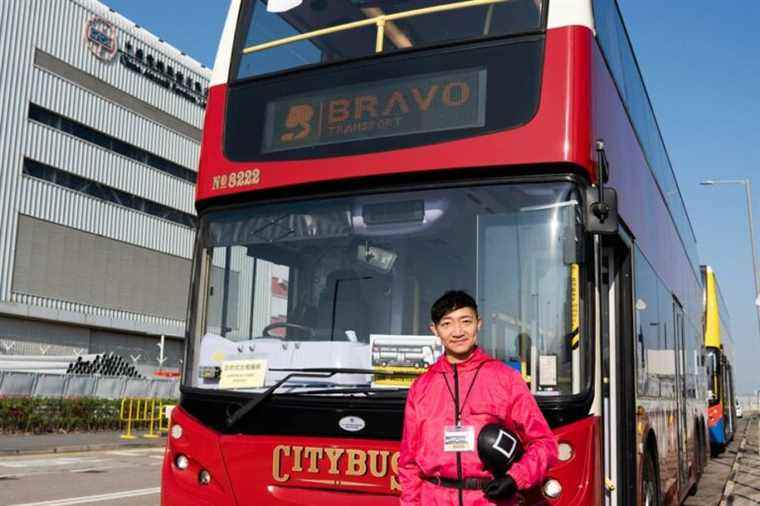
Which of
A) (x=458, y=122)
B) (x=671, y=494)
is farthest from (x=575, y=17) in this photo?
(x=671, y=494)

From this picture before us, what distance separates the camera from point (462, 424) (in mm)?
3314

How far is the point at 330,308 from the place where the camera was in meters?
5.04

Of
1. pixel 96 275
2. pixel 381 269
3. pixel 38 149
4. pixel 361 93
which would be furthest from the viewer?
pixel 96 275

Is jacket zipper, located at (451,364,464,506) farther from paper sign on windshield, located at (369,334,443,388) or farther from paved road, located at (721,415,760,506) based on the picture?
paved road, located at (721,415,760,506)

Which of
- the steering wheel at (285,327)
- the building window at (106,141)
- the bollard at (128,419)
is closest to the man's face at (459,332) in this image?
the steering wheel at (285,327)

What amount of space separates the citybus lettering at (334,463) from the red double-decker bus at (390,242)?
0.5 inches

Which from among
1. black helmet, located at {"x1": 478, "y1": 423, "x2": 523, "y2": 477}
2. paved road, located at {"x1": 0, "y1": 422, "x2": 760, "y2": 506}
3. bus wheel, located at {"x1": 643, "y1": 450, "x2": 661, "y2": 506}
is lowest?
paved road, located at {"x1": 0, "y1": 422, "x2": 760, "y2": 506}

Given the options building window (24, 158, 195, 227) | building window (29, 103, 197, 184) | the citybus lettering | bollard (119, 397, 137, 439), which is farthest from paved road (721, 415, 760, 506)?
building window (29, 103, 197, 184)

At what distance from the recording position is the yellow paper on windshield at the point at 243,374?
193 inches

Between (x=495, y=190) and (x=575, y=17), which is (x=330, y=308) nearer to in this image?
(x=495, y=190)

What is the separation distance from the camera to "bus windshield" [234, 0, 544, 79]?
5254 millimetres

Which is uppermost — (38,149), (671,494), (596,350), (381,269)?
(38,149)

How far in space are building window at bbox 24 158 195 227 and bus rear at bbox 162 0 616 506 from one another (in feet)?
123

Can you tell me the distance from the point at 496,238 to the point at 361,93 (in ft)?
4.42
